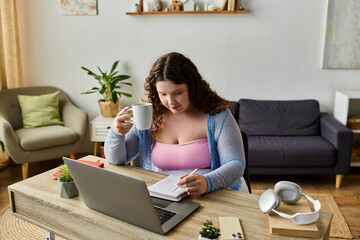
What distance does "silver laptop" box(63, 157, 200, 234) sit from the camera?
110 cm

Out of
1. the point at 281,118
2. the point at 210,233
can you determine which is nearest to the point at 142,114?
the point at 210,233

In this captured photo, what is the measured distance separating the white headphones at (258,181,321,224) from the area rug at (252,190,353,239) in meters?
1.36

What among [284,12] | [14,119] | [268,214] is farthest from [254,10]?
[268,214]

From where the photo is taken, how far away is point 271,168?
3.15 metres

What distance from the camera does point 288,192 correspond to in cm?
127

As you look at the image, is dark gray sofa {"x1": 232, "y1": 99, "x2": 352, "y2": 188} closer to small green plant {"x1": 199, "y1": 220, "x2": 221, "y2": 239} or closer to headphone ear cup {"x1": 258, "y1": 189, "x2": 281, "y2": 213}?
headphone ear cup {"x1": 258, "y1": 189, "x2": 281, "y2": 213}

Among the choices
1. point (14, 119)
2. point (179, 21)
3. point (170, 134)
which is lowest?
point (14, 119)

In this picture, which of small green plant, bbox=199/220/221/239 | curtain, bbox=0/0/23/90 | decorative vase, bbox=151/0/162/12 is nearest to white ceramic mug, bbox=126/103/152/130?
small green plant, bbox=199/220/221/239

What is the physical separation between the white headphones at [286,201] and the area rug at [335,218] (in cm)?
136

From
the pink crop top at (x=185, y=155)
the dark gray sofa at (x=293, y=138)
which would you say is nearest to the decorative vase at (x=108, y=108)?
the dark gray sofa at (x=293, y=138)

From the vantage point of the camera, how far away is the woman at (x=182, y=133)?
5.12 feet

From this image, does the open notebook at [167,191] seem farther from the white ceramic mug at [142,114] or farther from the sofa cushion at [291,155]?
the sofa cushion at [291,155]

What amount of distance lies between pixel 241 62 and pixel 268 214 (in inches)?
105

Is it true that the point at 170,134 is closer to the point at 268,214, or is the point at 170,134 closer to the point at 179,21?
the point at 268,214
